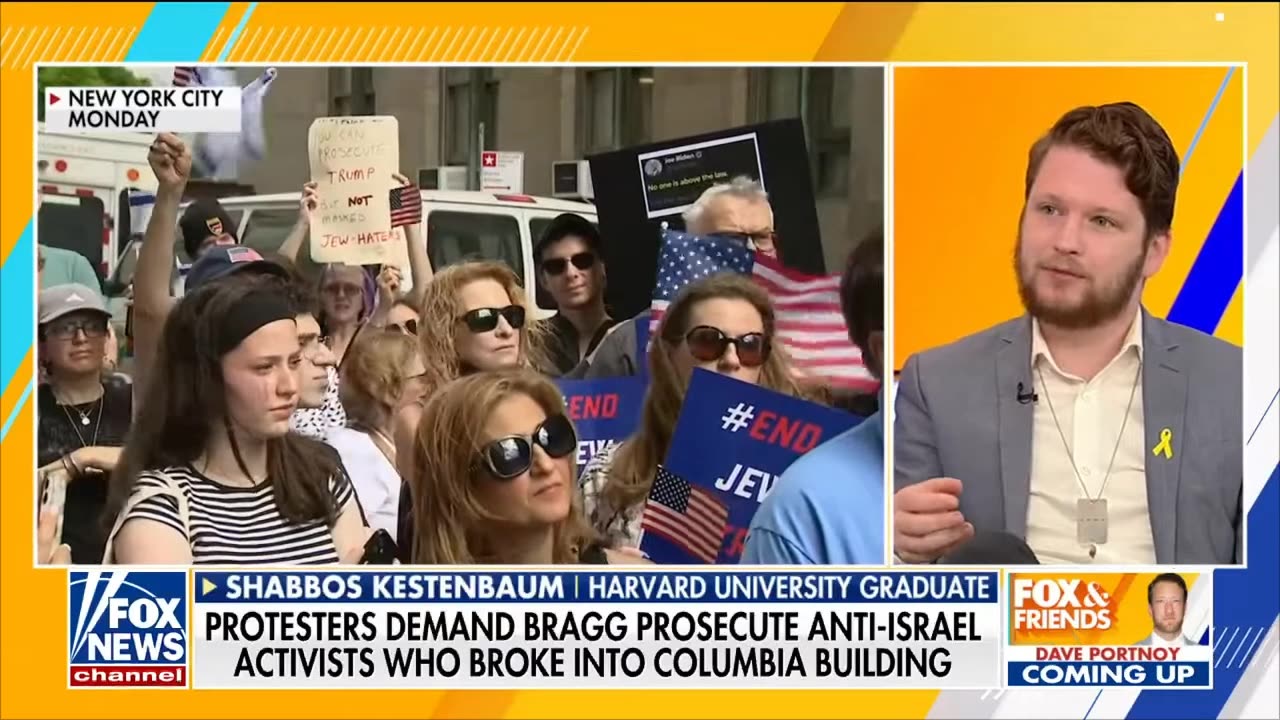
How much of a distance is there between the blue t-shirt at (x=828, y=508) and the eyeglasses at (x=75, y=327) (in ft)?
7.10

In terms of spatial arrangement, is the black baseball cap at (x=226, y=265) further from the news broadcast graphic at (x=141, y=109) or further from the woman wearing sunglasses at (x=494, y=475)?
the woman wearing sunglasses at (x=494, y=475)

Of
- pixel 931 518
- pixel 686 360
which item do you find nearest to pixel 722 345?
pixel 686 360

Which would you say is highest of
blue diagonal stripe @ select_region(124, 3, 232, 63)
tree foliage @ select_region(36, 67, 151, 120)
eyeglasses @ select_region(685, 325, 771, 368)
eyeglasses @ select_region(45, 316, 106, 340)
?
blue diagonal stripe @ select_region(124, 3, 232, 63)

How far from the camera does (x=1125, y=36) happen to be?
4941 millimetres

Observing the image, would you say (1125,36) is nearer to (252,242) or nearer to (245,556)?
(252,242)

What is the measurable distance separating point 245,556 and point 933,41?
273 cm

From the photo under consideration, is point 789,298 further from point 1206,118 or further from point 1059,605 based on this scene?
point 1206,118

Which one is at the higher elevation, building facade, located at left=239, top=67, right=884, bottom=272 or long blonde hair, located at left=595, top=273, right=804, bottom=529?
building facade, located at left=239, top=67, right=884, bottom=272

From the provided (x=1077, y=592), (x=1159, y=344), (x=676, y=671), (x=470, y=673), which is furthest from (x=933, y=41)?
(x=470, y=673)

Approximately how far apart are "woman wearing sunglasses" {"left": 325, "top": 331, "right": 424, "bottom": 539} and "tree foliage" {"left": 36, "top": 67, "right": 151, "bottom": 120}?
1097 millimetres

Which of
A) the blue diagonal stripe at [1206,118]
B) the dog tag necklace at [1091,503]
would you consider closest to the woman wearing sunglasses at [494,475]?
the dog tag necklace at [1091,503]

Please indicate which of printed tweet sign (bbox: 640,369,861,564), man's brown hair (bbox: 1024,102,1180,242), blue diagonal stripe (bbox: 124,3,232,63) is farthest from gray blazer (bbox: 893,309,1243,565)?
blue diagonal stripe (bbox: 124,3,232,63)

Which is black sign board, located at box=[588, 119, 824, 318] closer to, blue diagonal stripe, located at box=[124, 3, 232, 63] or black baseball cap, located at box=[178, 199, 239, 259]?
black baseball cap, located at box=[178, 199, 239, 259]

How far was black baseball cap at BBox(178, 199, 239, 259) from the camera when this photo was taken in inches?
193
